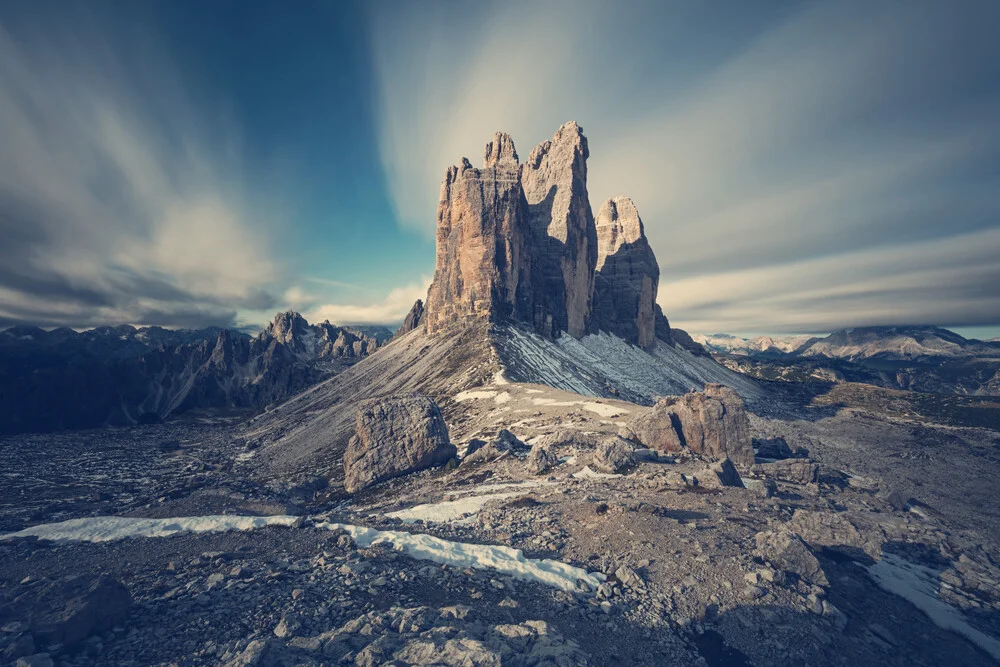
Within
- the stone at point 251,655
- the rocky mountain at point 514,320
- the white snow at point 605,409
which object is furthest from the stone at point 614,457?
the rocky mountain at point 514,320

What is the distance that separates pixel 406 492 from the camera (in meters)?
33.7

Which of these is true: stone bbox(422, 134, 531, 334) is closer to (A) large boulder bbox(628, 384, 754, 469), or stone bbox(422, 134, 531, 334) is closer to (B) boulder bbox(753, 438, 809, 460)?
(B) boulder bbox(753, 438, 809, 460)

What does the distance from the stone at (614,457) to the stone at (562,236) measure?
9140cm

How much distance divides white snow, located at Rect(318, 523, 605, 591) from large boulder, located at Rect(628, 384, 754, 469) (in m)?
23.3

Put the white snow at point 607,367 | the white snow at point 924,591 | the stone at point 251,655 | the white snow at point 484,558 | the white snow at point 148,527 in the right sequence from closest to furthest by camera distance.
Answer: the stone at point 251,655 → the white snow at point 924,591 → the white snow at point 484,558 → the white snow at point 148,527 → the white snow at point 607,367

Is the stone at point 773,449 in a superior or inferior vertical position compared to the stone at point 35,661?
inferior

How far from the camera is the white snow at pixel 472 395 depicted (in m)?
65.7

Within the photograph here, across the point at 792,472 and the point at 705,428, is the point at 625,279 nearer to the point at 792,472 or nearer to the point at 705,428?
the point at 705,428

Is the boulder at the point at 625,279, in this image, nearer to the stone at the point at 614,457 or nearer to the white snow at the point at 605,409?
the white snow at the point at 605,409

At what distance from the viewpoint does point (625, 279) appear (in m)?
180

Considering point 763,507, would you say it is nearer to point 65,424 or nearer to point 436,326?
point 436,326

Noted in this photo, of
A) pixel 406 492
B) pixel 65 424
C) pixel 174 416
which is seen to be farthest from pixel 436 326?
pixel 65 424

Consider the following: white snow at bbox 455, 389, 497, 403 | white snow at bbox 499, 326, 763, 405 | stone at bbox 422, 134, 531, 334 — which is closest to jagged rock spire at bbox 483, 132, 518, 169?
stone at bbox 422, 134, 531, 334

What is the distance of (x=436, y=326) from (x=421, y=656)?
11521 centimetres
